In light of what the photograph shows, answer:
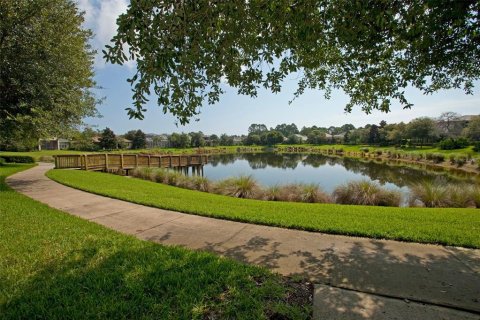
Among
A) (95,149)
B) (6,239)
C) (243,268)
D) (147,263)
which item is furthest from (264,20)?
(95,149)

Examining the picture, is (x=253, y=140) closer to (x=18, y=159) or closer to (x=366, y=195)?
(x=18, y=159)

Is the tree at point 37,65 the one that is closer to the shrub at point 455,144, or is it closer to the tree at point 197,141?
the shrub at point 455,144

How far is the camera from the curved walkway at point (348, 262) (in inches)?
109

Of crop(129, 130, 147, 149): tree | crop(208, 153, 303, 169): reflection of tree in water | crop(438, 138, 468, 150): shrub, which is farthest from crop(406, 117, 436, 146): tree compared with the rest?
crop(129, 130, 147, 149): tree

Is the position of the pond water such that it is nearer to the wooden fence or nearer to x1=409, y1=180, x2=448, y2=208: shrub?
x1=409, y1=180, x2=448, y2=208: shrub

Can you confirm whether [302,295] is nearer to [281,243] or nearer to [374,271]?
[374,271]

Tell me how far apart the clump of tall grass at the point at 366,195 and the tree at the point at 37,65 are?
12.5m

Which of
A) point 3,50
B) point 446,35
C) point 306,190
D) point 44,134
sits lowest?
point 306,190

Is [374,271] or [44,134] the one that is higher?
[44,134]

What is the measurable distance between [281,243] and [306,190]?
7.51 metres

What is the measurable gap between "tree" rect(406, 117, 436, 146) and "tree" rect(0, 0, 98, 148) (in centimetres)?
6069

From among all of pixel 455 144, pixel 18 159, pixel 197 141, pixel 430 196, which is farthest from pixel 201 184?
pixel 197 141

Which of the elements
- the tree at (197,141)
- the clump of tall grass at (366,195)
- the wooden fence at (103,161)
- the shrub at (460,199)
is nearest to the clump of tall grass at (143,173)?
the wooden fence at (103,161)

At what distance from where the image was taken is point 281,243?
4734mm
